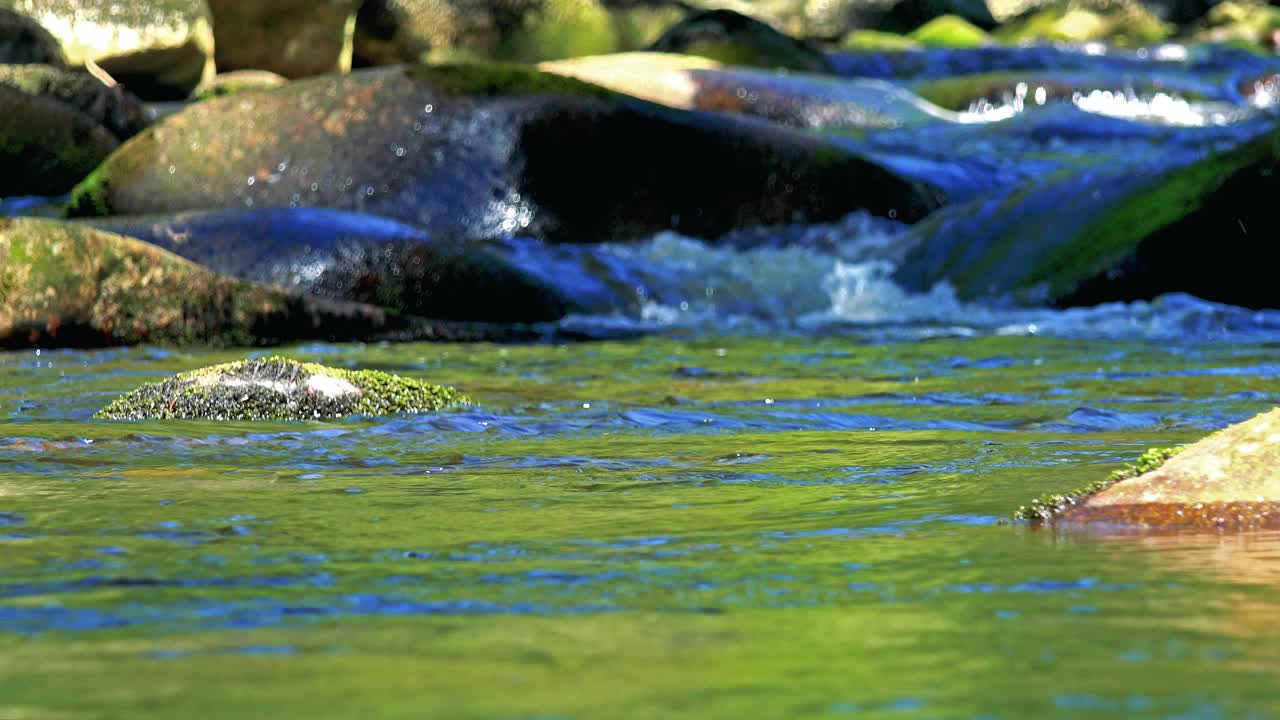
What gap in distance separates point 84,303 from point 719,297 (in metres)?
4.16

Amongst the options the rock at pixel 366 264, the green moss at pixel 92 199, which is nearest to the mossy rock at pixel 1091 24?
the green moss at pixel 92 199

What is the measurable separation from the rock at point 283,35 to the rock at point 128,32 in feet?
8.07

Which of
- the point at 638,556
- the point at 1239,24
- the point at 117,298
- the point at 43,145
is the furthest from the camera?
the point at 1239,24

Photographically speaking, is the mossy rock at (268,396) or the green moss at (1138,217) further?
the green moss at (1138,217)

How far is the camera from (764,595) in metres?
2.63

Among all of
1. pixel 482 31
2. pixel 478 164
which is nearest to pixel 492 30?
pixel 482 31

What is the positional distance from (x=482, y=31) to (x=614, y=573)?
3229 cm

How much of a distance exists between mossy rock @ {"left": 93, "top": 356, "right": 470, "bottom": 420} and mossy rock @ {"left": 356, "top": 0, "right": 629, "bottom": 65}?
27.7 metres

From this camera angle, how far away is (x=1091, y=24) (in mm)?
43125

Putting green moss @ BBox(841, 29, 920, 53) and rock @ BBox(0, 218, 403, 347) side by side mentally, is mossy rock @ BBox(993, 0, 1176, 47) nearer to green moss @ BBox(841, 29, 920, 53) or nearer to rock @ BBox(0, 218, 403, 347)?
green moss @ BBox(841, 29, 920, 53)

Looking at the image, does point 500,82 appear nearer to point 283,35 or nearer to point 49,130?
point 49,130

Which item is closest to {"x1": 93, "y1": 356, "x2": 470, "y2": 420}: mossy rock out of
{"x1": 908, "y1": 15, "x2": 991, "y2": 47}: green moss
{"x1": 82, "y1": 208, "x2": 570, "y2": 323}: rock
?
{"x1": 82, "y1": 208, "x2": 570, "y2": 323}: rock

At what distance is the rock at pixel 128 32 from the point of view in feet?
85.8

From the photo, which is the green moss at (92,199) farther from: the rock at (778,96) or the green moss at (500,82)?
the rock at (778,96)
